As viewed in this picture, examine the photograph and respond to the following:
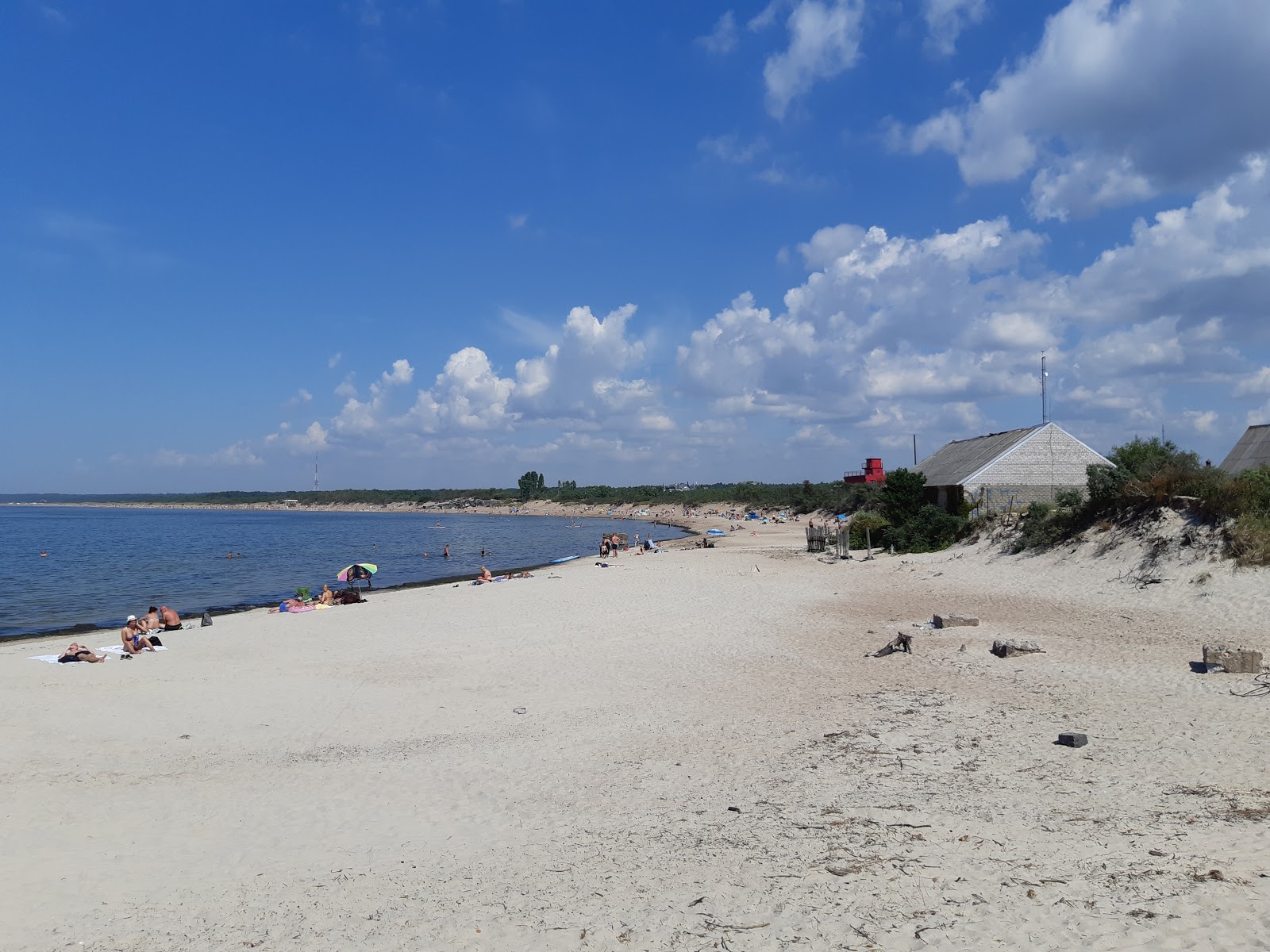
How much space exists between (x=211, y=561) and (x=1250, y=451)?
4390cm

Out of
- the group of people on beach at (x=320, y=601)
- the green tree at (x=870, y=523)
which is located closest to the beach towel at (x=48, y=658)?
the group of people on beach at (x=320, y=601)

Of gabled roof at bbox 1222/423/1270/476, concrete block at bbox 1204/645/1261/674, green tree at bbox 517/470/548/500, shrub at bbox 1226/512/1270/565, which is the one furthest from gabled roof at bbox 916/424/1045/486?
green tree at bbox 517/470/548/500

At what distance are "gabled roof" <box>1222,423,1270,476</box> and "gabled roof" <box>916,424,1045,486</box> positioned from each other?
603 centimetres

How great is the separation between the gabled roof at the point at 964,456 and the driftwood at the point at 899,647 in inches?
727

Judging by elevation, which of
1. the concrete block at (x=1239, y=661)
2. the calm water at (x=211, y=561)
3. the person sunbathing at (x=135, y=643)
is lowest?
the calm water at (x=211, y=561)

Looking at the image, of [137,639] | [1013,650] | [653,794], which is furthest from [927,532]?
[653,794]

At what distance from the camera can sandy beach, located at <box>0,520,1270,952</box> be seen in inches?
205

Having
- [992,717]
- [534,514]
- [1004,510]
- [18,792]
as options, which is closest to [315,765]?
[18,792]

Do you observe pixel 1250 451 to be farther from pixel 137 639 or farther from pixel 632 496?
pixel 632 496

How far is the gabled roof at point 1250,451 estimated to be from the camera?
2697cm

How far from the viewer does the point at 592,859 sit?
6.24 meters

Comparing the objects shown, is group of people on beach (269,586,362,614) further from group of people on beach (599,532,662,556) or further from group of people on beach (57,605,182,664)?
group of people on beach (599,532,662,556)

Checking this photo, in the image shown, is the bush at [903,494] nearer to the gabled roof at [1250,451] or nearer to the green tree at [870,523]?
the green tree at [870,523]

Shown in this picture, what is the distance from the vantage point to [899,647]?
14.1m
